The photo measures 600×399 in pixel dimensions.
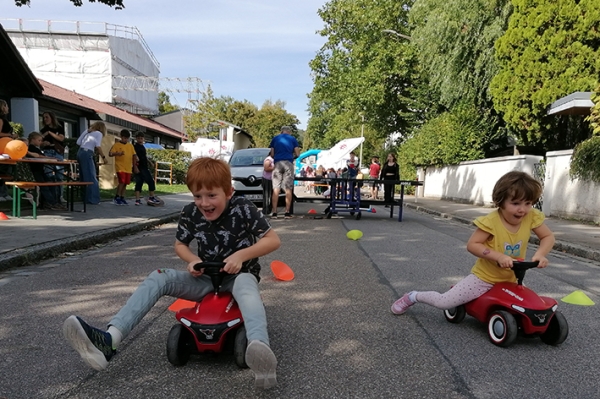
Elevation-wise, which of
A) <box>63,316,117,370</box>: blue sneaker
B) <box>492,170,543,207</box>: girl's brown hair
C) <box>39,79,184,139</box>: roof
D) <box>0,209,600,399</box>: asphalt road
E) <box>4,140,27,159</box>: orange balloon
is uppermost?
<box>39,79,184,139</box>: roof

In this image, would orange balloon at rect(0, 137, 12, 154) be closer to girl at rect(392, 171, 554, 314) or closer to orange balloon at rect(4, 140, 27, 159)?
orange balloon at rect(4, 140, 27, 159)

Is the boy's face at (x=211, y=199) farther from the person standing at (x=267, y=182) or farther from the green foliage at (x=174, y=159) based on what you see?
the green foliage at (x=174, y=159)

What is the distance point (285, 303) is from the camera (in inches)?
162

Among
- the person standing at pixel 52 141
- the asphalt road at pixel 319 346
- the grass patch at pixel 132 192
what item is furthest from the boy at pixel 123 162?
the asphalt road at pixel 319 346

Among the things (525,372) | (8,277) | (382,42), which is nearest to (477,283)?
(525,372)

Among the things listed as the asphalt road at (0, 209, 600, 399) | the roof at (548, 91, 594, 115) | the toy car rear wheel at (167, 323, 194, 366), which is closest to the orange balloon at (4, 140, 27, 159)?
the asphalt road at (0, 209, 600, 399)

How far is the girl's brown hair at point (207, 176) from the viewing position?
2.78 meters

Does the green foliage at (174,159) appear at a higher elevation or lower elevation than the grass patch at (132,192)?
higher

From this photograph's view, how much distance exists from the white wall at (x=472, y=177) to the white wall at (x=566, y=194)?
190 cm

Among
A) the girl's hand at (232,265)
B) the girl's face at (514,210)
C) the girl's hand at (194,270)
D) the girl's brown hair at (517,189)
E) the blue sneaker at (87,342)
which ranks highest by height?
the girl's brown hair at (517,189)

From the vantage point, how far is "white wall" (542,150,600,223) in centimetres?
1170

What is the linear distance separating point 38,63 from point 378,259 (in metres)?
45.4

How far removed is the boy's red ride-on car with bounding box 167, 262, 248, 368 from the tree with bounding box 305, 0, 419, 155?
2568cm

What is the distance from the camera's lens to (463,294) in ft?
11.3
